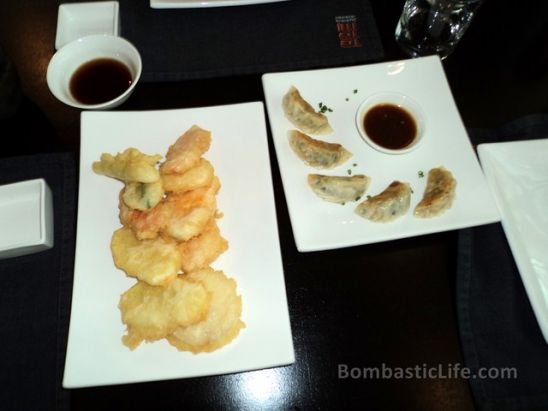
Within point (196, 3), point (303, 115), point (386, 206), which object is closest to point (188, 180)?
point (303, 115)

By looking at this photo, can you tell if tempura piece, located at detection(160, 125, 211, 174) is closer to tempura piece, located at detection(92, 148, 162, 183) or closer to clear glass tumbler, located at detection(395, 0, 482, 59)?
tempura piece, located at detection(92, 148, 162, 183)

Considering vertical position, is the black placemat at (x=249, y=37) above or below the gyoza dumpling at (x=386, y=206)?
above

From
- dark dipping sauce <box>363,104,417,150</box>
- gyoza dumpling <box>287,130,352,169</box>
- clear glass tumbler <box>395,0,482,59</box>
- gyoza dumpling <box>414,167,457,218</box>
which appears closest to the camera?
gyoza dumpling <box>414,167,457,218</box>

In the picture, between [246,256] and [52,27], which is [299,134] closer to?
[246,256]

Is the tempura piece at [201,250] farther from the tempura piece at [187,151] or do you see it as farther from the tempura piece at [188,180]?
the tempura piece at [187,151]

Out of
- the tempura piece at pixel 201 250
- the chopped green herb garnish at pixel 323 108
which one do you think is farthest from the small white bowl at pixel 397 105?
the tempura piece at pixel 201 250

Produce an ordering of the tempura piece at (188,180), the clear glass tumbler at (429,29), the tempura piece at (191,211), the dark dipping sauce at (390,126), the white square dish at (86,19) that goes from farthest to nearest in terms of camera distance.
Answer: the clear glass tumbler at (429,29)
the white square dish at (86,19)
the dark dipping sauce at (390,126)
the tempura piece at (188,180)
the tempura piece at (191,211)

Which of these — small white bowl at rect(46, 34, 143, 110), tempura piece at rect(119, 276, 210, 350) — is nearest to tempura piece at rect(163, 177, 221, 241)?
tempura piece at rect(119, 276, 210, 350)
